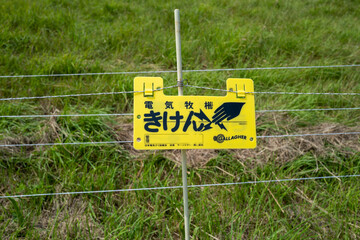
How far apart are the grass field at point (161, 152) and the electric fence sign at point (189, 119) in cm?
58

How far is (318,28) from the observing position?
338 cm

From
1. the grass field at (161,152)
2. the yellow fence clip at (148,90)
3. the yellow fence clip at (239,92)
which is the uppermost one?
the yellow fence clip at (148,90)

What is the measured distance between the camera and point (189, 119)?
1.08 m

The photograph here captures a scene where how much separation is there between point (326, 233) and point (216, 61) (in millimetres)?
1837

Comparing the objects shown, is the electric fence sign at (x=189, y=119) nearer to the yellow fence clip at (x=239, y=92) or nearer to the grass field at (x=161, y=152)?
the yellow fence clip at (x=239, y=92)

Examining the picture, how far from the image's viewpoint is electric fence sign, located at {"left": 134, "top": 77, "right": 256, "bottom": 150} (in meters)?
1.06

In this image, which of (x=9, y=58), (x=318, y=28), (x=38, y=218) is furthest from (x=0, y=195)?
(x=318, y=28)

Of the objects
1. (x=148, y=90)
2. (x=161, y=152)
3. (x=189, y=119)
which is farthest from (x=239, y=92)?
(x=161, y=152)

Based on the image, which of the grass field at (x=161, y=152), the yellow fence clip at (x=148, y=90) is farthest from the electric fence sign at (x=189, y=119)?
the grass field at (x=161, y=152)

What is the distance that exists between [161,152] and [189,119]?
781 millimetres

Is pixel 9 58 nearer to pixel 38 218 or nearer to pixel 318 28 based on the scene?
pixel 38 218

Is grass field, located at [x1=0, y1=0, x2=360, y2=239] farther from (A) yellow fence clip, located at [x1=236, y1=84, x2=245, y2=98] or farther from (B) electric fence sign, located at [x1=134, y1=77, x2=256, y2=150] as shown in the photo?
(A) yellow fence clip, located at [x1=236, y1=84, x2=245, y2=98]

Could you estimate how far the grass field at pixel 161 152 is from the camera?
1.44 metres

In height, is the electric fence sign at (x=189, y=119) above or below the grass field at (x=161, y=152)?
above
